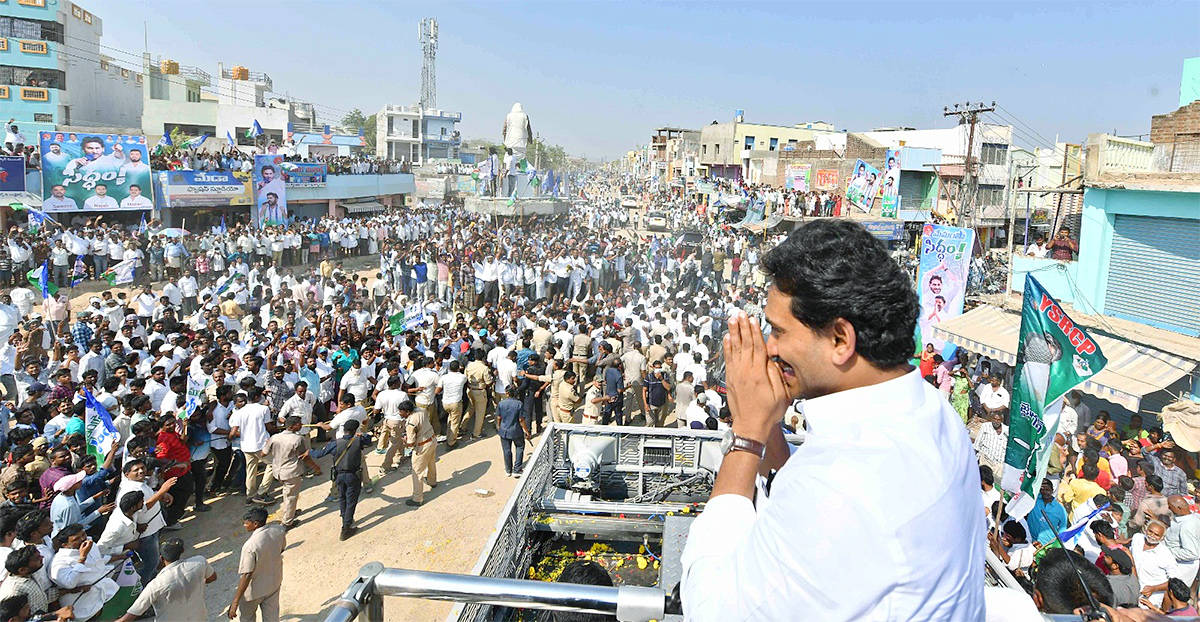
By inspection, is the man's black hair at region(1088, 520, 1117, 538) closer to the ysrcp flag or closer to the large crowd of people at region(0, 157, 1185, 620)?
the large crowd of people at region(0, 157, 1185, 620)

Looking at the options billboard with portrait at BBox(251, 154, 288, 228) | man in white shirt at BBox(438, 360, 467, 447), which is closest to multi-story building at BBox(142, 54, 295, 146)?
billboard with portrait at BBox(251, 154, 288, 228)

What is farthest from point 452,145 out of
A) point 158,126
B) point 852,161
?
point 852,161

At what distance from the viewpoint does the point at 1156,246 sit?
9.84m

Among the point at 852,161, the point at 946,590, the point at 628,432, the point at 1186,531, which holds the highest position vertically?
the point at 852,161

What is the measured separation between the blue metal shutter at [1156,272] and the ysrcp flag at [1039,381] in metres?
5.79

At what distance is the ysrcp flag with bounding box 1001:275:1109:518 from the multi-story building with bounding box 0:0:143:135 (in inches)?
1289

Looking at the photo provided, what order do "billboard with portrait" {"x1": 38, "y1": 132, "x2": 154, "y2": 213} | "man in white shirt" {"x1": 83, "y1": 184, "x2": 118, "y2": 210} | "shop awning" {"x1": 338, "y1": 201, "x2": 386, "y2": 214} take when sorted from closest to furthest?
"billboard with portrait" {"x1": 38, "y1": 132, "x2": 154, "y2": 213}, "man in white shirt" {"x1": 83, "y1": 184, "x2": 118, "y2": 210}, "shop awning" {"x1": 338, "y1": 201, "x2": 386, "y2": 214}

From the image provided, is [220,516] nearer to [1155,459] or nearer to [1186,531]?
[1186,531]

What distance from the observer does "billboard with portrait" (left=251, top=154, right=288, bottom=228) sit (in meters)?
24.0

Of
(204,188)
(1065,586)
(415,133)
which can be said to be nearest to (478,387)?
(1065,586)

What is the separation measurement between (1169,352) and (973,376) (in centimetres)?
266

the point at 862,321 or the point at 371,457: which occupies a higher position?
the point at 862,321

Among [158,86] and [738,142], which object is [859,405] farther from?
[738,142]

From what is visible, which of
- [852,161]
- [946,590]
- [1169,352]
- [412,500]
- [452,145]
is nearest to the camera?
[946,590]
